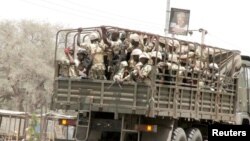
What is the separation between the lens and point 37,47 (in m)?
46.1

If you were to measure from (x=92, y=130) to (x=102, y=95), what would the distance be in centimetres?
102

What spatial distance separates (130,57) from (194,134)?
2.38m

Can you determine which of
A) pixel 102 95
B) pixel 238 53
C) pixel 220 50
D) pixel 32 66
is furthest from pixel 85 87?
pixel 32 66

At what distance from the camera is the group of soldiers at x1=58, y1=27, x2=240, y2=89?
35.2ft

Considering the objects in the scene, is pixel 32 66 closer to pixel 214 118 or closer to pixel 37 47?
pixel 37 47

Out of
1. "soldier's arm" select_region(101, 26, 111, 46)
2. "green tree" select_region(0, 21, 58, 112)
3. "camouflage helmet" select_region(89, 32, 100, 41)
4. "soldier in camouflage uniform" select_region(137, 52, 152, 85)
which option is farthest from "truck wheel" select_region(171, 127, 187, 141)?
"green tree" select_region(0, 21, 58, 112)

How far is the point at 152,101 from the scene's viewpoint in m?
→ 10.3

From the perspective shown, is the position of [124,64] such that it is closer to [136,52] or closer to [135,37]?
[136,52]

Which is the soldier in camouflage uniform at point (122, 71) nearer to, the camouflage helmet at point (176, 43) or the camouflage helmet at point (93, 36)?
the camouflage helmet at point (93, 36)

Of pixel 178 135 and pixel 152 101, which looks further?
pixel 178 135

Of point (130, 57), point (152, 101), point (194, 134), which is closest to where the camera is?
point (152, 101)

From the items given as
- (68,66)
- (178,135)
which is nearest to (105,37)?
(68,66)

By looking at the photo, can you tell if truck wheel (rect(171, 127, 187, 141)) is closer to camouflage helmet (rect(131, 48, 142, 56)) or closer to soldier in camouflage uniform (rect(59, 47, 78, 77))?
camouflage helmet (rect(131, 48, 142, 56))

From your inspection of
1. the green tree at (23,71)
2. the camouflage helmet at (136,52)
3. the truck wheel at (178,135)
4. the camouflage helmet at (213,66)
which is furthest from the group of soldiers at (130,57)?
the green tree at (23,71)
